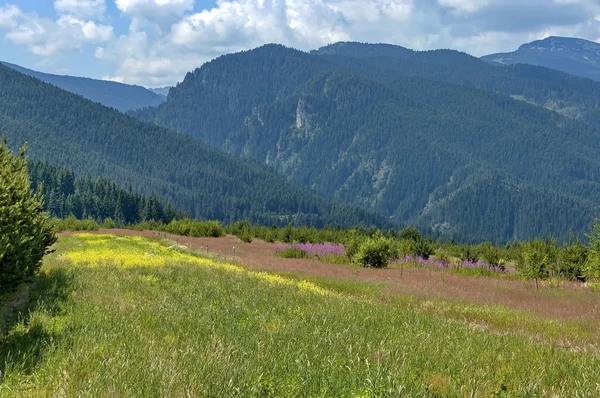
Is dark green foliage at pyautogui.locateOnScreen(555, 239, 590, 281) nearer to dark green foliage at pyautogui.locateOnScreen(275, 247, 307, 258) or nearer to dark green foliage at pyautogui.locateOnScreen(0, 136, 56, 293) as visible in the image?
dark green foliage at pyautogui.locateOnScreen(275, 247, 307, 258)

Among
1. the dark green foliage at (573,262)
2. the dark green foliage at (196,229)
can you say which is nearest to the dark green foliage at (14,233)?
the dark green foliage at (573,262)

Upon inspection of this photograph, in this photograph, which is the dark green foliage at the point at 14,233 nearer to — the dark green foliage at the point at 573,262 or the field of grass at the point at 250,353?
the field of grass at the point at 250,353

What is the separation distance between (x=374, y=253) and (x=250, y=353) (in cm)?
3131

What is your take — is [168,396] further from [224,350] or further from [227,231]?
[227,231]

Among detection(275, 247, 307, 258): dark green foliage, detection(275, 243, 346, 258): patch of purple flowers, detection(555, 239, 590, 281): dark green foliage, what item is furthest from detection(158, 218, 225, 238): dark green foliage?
detection(555, 239, 590, 281): dark green foliage

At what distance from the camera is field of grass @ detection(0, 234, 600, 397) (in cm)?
608

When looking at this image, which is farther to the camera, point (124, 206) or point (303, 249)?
point (124, 206)

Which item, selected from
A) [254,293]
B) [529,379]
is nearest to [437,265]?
[254,293]

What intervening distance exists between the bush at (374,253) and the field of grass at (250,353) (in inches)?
956

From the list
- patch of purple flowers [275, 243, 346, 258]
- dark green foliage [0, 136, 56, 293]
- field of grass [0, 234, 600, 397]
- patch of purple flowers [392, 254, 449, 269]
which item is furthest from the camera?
patch of purple flowers [275, 243, 346, 258]

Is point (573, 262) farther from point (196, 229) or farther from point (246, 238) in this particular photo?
point (196, 229)

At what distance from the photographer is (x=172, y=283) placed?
1625 cm

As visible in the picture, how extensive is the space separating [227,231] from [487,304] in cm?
5619

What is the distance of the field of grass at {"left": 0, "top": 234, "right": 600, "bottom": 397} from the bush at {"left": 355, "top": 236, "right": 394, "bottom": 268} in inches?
956
